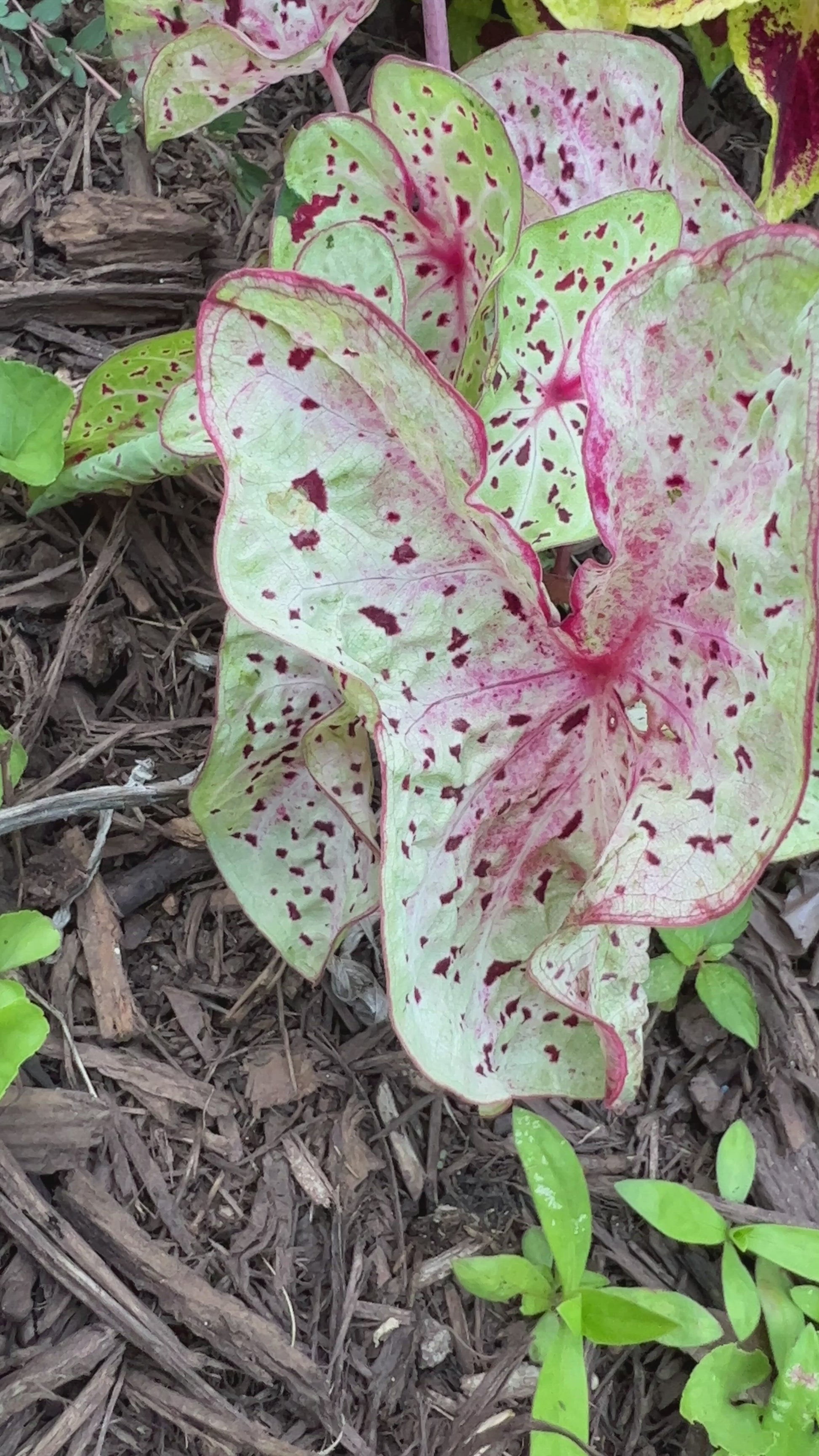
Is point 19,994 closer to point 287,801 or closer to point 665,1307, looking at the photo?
point 287,801

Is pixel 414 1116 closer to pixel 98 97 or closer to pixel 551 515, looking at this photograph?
pixel 551 515

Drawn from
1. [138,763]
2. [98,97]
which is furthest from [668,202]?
[98,97]

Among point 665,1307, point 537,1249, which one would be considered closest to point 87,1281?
point 537,1249

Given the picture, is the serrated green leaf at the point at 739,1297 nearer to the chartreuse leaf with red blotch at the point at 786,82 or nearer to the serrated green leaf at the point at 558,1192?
the serrated green leaf at the point at 558,1192

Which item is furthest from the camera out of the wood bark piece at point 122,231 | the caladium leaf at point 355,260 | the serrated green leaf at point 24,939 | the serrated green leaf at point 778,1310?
the wood bark piece at point 122,231

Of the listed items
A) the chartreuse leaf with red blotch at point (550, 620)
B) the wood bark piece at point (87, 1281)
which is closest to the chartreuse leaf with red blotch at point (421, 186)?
the chartreuse leaf with red blotch at point (550, 620)

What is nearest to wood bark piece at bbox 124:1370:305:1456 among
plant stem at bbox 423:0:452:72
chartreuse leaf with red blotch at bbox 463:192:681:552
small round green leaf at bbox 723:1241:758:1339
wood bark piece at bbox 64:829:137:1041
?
wood bark piece at bbox 64:829:137:1041
